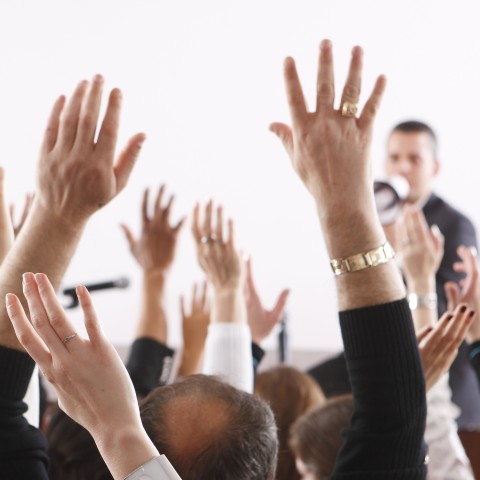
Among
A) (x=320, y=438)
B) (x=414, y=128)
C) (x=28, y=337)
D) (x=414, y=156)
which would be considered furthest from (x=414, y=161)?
(x=28, y=337)

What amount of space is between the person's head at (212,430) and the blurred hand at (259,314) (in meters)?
0.79

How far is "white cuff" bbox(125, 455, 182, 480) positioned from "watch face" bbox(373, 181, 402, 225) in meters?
1.56

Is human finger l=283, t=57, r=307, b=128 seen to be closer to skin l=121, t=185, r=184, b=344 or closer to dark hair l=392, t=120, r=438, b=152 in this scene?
skin l=121, t=185, r=184, b=344

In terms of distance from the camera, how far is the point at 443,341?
4.04ft

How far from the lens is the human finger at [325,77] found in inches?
42.4

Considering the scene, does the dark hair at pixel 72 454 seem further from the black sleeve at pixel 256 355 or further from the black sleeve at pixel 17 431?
the black sleeve at pixel 256 355

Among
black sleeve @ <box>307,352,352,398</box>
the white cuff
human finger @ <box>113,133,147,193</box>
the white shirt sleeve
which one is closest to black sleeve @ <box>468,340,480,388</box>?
the white shirt sleeve

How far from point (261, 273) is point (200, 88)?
2.64 feet

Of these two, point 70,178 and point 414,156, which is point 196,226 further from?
point 414,156

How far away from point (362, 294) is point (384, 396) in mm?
116

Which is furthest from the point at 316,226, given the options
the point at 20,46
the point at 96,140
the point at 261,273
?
the point at 96,140

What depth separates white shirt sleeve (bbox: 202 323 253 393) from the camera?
1467mm

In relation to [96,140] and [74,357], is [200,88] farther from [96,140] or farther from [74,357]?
[74,357]

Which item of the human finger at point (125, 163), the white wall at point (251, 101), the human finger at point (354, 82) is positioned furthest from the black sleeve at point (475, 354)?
the white wall at point (251, 101)
